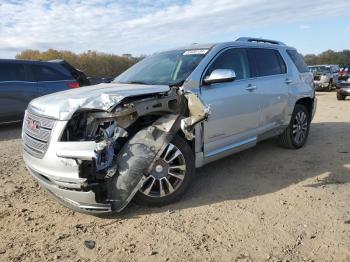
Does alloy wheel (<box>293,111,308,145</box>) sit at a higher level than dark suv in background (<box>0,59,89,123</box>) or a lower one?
lower

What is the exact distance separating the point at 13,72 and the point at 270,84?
6.61 metres

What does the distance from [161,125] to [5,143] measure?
16.4 ft

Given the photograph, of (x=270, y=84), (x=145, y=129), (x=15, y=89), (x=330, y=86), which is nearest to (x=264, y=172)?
(x=270, y=84)

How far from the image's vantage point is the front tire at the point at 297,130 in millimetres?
6973

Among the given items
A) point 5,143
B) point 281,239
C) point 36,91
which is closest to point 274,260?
point 281,239

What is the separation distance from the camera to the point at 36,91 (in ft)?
33.4

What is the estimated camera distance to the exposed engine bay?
13.0 ft

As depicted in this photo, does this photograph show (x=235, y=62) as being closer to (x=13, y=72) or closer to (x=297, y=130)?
(x=297, y=130)

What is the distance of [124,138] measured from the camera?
14.4 feet

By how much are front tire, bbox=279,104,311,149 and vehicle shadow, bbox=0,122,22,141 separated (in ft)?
18.6

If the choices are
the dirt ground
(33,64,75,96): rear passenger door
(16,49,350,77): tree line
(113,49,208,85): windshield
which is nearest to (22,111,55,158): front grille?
the dirt ground

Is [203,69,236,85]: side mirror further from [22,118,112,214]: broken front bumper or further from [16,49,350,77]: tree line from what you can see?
[16,49,350,77]: tree line

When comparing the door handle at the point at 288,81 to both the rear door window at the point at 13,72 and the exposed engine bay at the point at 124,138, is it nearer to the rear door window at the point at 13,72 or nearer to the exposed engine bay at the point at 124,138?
the exposed engine bay at the point at 124,138

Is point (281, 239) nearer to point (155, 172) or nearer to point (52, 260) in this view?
point (155, 172)
